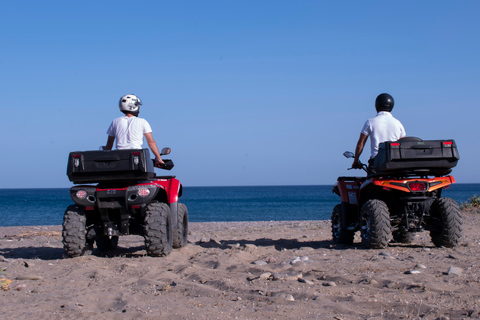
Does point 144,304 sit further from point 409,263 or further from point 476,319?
point 409,263

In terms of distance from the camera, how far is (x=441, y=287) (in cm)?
465

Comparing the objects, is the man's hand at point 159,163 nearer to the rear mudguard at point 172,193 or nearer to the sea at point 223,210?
the rear mudguard at point 172,193

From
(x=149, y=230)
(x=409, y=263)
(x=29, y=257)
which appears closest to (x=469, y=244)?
(x=409, y=263)

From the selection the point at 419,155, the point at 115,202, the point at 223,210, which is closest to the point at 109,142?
the point at 115,202

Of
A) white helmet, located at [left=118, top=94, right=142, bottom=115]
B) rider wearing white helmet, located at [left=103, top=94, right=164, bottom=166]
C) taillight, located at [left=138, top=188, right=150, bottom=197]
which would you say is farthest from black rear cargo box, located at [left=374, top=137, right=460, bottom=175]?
white helmet, located at [left=118, top=94, right=142, bottom=115]

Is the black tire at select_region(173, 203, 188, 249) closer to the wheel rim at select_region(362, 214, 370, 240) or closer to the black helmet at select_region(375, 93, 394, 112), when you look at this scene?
the wheel rim at select_region(362, 214, 370, 240)

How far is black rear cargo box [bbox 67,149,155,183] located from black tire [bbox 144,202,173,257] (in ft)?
1.62

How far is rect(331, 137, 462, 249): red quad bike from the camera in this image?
6984 mm

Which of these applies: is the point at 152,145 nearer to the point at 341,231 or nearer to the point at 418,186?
the point at 341,231

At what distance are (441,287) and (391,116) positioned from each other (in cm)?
378

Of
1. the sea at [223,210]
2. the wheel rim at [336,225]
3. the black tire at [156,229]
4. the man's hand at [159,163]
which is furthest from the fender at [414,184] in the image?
the sea at [223,210]

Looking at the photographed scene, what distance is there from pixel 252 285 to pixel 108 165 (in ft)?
9.41

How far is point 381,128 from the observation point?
25.3 feet

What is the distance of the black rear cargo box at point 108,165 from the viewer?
6.79m
